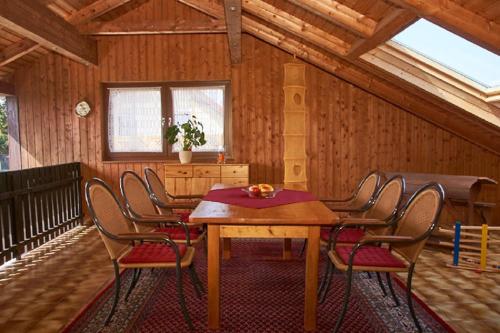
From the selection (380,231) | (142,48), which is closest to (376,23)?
(380,231)

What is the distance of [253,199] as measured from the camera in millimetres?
2814

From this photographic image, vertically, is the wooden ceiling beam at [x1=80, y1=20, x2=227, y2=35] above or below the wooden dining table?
above

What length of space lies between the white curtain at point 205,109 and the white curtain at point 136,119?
292 mm

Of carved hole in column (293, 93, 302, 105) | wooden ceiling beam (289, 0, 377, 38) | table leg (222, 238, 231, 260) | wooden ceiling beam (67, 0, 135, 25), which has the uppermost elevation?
wooden ceiling beam (67, 0, 135, 25)

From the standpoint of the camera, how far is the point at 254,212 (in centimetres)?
237

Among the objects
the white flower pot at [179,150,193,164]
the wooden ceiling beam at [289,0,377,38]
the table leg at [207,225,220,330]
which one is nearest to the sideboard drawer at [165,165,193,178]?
the white flower pot at [179,150,193,164]

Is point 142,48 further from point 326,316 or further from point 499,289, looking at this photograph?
point 499,289

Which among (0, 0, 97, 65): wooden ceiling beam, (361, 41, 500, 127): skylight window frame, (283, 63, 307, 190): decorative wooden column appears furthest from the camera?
(283, 63, 307, 190): decorative wooden column

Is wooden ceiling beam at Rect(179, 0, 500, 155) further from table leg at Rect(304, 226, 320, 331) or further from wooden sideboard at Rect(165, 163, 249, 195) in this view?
table leg at Rect(304, 226, 320, 331)

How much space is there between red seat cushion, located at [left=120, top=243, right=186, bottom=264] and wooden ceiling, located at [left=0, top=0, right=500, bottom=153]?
6.62 ft

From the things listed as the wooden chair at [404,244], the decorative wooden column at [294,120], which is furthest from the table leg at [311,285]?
the decorative wooden column at [294,120]

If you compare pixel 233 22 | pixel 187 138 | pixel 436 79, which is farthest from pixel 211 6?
pixel 436 79

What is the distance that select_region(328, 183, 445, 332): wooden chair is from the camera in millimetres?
2152

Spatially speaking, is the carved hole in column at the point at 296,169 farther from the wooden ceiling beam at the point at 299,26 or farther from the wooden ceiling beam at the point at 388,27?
the wooden ceiling beam at the point at 388,27
